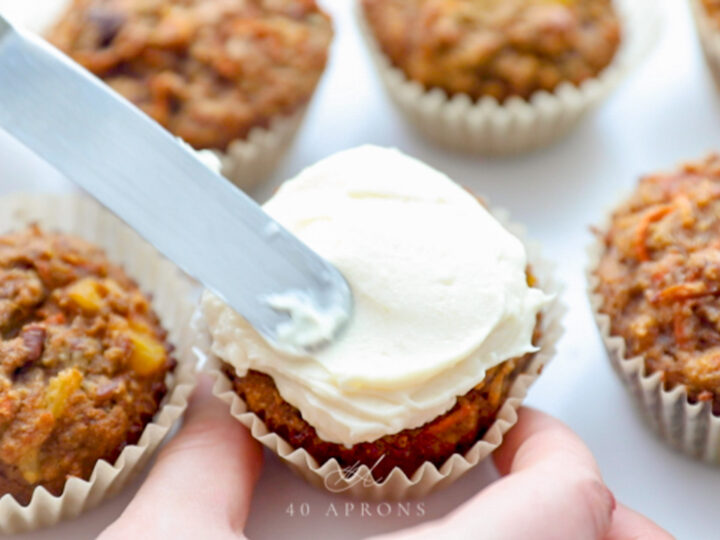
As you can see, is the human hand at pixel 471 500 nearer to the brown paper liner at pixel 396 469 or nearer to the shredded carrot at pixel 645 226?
the brown paper liner at pixel 396 469

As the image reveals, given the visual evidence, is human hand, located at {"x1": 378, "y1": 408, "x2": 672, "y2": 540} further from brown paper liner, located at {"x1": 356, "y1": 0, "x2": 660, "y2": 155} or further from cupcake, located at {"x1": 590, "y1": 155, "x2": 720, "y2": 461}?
brown paper liner, located at {"x1": 356, "y1": 0, "x2": 660, "y2": 155}

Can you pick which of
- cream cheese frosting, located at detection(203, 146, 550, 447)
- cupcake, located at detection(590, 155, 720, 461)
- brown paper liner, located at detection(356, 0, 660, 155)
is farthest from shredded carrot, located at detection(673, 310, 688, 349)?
brown paper liner, located at detection(356, 0, 660, 155)

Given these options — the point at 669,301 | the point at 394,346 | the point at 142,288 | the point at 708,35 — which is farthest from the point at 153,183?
the point at 708,35

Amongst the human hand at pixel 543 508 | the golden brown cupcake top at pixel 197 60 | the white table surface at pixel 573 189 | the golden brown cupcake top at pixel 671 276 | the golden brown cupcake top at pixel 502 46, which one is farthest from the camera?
the golden brown cupcake top at pixel 502 46

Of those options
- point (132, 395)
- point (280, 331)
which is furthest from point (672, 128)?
point (132, 395)

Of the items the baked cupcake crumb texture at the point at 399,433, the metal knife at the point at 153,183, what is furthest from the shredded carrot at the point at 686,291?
the metal knife at the point at 153,183

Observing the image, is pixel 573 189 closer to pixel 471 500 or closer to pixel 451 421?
pixel 451 421
